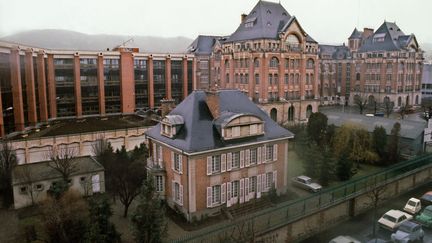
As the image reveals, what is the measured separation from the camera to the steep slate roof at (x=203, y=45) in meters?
63.0

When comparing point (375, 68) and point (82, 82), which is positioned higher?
point (375, 68)

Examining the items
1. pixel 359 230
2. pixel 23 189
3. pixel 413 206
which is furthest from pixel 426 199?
pixel 23 189

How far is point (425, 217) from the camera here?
22547 mm

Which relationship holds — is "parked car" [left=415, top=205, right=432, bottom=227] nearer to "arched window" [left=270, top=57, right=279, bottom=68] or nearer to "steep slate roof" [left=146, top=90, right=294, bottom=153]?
"steep slate roof" [left=146, top=90, right=294, bottom=153]

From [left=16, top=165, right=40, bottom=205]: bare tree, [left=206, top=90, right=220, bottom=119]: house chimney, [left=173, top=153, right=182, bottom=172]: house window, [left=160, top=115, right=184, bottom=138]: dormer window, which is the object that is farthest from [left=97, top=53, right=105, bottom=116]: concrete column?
[left=173, top=153, right=182, bottom=172]: house window

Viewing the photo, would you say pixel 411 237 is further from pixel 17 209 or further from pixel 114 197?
pixel 17 209

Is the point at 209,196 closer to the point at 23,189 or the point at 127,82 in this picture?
the point at 23,189

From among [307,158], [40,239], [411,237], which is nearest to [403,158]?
[307,158]

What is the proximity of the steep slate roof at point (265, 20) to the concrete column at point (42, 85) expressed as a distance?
2630 centimetres

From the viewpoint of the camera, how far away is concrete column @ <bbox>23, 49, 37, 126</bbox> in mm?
41812

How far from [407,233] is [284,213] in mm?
7111

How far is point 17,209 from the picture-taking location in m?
23.6

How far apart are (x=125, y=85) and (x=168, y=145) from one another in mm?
34104

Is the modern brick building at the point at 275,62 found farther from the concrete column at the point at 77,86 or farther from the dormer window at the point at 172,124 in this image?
the dormer window at the point at 172,124
